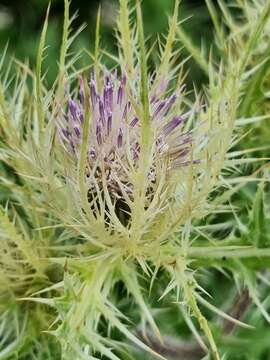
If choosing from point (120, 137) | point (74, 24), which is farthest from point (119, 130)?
point (74, 24)

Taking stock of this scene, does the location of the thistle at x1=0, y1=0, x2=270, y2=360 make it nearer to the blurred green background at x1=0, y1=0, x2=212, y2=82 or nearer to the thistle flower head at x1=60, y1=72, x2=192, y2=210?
the thistle flower head at x1=60, y1=72, x2=192, y2=210

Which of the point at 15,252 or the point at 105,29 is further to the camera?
the point at 105,29

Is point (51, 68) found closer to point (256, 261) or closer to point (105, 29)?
point (105, 29)

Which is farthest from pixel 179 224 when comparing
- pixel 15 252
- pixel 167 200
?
pixel 15 252

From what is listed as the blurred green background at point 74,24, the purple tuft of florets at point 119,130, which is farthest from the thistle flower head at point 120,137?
the blurred green background at point 74,24

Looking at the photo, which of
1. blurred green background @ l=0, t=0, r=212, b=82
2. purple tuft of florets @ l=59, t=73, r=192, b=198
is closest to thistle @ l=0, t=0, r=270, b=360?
purple tuft of florets @ l=59, t=73, r=192, b=198

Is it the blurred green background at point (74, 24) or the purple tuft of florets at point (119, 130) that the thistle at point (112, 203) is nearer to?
the purple tuft of florets at point (119, 130)
